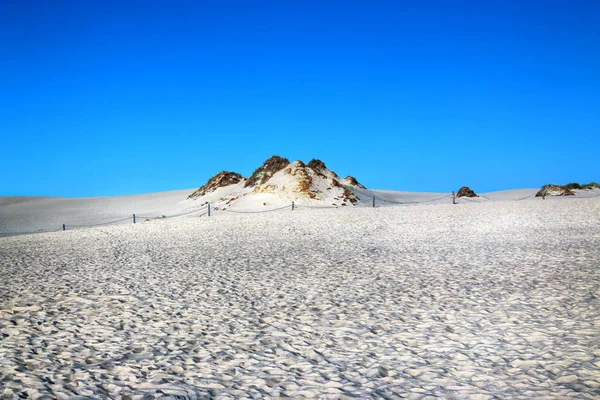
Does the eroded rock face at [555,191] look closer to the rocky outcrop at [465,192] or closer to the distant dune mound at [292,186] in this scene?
the rocky outcrop at [465,192]

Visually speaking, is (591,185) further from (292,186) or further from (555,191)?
(292,186)

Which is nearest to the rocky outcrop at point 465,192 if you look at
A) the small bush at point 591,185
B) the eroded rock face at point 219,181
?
the small bush at point 591,185

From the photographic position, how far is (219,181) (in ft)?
139

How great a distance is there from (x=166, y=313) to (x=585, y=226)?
1502cm

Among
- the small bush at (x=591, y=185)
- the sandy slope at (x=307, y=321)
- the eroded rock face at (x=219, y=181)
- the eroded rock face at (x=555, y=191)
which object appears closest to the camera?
the sandy slope at (x=307, y=321)

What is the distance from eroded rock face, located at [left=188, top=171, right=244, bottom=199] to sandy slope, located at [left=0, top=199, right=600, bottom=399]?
28886mm

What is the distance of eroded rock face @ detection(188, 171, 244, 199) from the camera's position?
1654 inches

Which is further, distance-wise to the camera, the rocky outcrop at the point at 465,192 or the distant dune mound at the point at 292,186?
the rocky outcrop at the point at 465,192

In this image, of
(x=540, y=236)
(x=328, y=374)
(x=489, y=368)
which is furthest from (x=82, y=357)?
(x=540, y=236)

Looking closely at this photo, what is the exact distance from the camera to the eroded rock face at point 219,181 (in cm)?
4200

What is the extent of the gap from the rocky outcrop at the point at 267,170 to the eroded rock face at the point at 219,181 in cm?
377

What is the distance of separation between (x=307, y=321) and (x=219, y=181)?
3717cm

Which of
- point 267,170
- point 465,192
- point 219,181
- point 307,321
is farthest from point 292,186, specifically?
point 307,321

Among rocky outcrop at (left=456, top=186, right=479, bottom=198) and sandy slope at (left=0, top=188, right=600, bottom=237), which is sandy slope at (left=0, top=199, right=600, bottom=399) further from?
rocky outcrop at (left=456, top=186, right=479, bottom=198)
